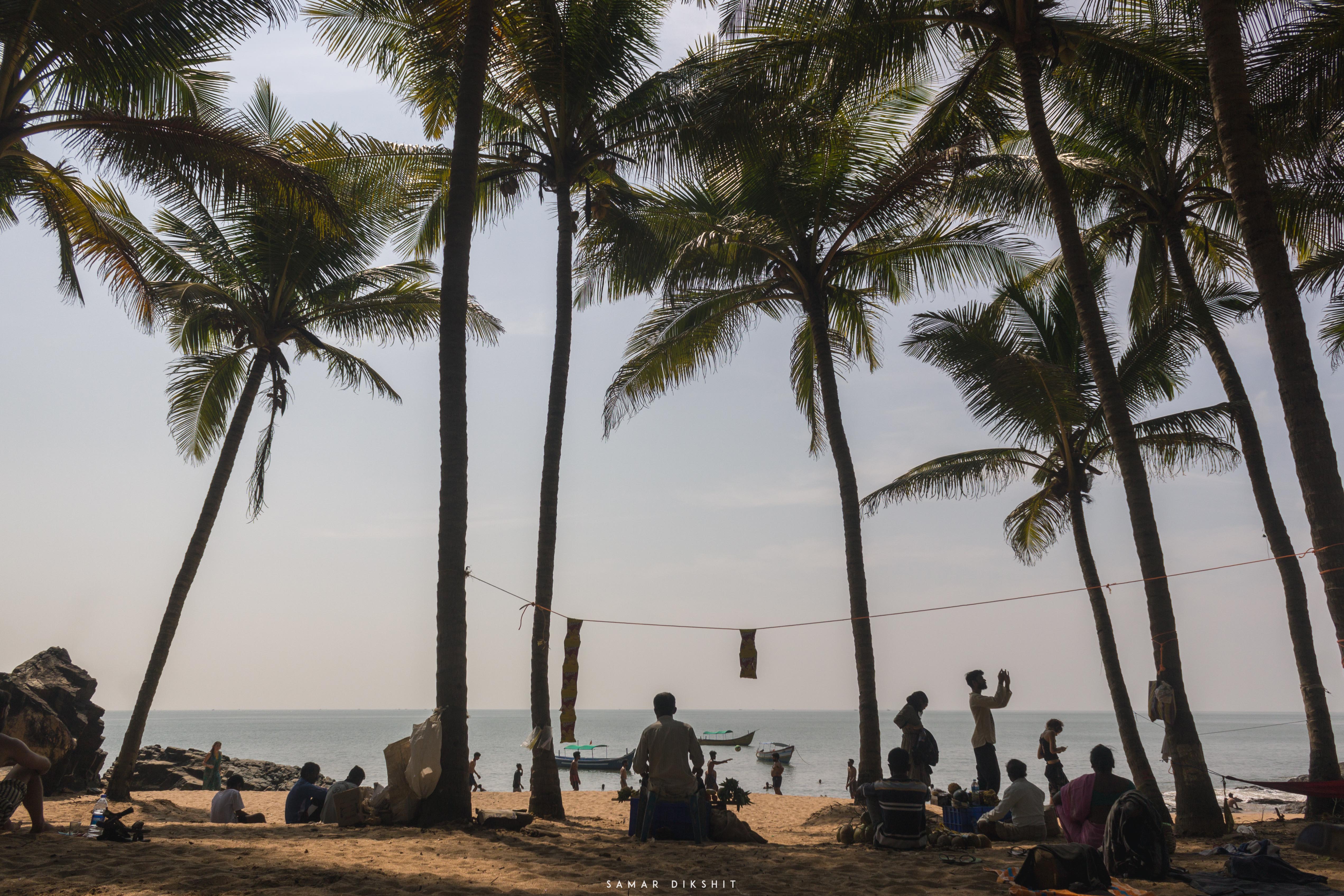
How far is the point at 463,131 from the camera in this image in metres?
9.91

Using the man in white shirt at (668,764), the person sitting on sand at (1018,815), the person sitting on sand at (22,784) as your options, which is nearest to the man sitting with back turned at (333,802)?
the person sitting on sand at (22,784)

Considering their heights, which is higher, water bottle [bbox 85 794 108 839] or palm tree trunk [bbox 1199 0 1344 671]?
palm tree trunk [bbox 1199 0 1344 671]

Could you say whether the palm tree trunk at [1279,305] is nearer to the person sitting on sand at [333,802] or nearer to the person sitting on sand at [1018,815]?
the person sitting on sand at [1018,815]

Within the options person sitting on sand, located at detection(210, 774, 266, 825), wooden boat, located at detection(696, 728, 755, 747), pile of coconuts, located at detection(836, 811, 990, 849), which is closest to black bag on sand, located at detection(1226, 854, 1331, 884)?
pile of coconuts, located at detection(836, 811, 990, 849)

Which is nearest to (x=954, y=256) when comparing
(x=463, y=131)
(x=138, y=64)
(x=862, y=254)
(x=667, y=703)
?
(x=862, y=254)

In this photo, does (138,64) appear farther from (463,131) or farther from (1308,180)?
(1308,180)

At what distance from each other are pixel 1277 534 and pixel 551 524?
1022 cm

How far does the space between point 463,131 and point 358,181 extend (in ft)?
14.4

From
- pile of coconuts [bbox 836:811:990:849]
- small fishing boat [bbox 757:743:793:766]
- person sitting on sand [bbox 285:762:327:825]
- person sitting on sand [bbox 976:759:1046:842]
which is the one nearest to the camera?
pile of coconuts [bbox 836:811:990:849]

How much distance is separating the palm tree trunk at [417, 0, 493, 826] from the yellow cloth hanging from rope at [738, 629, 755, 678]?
404 centimetres

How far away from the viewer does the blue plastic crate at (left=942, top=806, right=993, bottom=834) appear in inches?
352

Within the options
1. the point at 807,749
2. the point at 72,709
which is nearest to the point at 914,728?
the point at 72,709

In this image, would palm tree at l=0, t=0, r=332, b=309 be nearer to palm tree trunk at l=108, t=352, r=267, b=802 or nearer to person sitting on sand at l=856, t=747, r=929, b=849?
palm tree trunk at l=108, t=352, r=267, b=802

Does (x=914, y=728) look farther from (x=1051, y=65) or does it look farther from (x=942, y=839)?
(x=1051, y=65)
